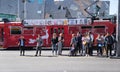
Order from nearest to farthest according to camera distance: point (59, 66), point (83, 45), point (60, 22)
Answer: point (59, 66) < point (83, 45) < point (60, 22)

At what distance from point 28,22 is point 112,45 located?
12.6 metres

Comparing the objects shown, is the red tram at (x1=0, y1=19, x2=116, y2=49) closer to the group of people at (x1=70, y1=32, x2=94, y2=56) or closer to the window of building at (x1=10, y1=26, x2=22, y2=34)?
the window of building at (x1=10, y1=26, x2=22, y2=34)

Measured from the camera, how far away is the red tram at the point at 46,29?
3606cm

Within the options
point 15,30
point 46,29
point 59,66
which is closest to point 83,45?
point 59,66

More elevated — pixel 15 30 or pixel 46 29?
pixel 46 29

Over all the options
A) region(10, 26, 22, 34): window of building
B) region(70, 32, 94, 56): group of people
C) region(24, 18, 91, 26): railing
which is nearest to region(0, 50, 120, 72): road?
region(70, 32, 94, 56): group of people

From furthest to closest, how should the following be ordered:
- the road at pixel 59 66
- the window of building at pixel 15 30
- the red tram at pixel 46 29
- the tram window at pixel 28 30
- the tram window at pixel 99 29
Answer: the window of building at pixel 15 30, the tram window at pixel 28 30, the red tram at pixel 46 29, the tram window at pixel 99 29, the road at pixel 59 66

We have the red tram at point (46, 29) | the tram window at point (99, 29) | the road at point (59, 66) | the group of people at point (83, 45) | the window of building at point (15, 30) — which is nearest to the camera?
the road at point (59, 66)

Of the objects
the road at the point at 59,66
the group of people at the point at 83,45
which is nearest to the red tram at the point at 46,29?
the group of people at the point at 83,45

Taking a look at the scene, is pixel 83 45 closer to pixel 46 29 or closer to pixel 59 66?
pixel 59 66

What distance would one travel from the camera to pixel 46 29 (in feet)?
121

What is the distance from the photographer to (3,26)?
37.6 m

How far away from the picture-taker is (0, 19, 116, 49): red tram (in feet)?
118

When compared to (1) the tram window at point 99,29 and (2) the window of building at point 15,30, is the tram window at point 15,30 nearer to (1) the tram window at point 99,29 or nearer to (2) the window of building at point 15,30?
(2) the window of building at point 15,30
